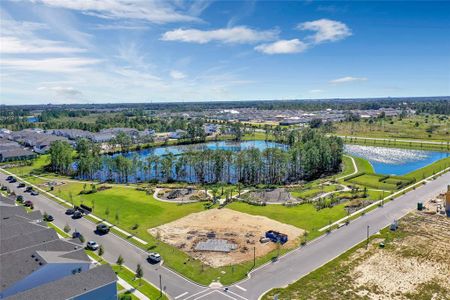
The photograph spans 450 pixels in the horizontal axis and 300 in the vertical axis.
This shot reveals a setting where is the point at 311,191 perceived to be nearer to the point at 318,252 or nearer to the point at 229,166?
the point at 229,166

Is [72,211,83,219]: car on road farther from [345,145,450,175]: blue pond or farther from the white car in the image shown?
[345,145,450,175]: blue pond

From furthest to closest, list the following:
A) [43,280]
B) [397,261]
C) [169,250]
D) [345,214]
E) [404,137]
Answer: [404,137] → [345,214] → [169,250] → [397,261] → [43,280]

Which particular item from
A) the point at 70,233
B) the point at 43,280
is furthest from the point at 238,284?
the point at 70,233

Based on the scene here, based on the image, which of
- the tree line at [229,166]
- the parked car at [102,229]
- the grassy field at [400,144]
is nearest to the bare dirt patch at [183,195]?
the tree line at [229,166]

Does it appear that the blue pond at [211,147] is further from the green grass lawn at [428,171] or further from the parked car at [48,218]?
the parked car at [48,218]

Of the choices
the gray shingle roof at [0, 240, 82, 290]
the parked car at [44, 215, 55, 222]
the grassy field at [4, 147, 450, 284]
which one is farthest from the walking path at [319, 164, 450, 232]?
the parked car at [44, 215, 55, 222]

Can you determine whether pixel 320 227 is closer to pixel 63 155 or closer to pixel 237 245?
pixel 237 245
